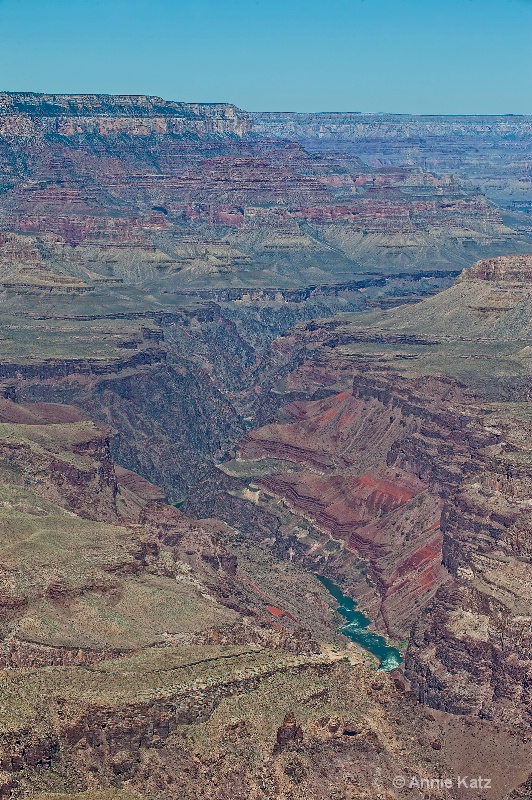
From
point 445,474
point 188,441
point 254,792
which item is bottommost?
point 188,441

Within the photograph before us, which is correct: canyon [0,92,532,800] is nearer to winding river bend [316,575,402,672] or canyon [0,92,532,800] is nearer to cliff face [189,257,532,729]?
cliff face [189,257,532,729]

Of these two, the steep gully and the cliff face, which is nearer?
the cliff face

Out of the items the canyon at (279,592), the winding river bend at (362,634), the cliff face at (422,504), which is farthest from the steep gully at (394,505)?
the winding river bend at (362,634)

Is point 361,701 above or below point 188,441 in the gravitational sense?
above

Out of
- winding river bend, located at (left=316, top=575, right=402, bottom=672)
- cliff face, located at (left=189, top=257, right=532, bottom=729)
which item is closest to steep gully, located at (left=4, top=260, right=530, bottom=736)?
cliff face, located at (left=189, top=257, right=532, bottom=729)

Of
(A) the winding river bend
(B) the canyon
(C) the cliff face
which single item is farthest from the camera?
(A) the winding river bend

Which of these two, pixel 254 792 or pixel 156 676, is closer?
pixel 254 792

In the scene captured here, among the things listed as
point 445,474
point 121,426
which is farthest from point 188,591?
point 121,426

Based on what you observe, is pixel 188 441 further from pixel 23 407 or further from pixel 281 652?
pixel 281 652

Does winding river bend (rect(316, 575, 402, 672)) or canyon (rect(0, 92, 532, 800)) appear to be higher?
Answer: canyon (rect(0, 92, 532, 800))
